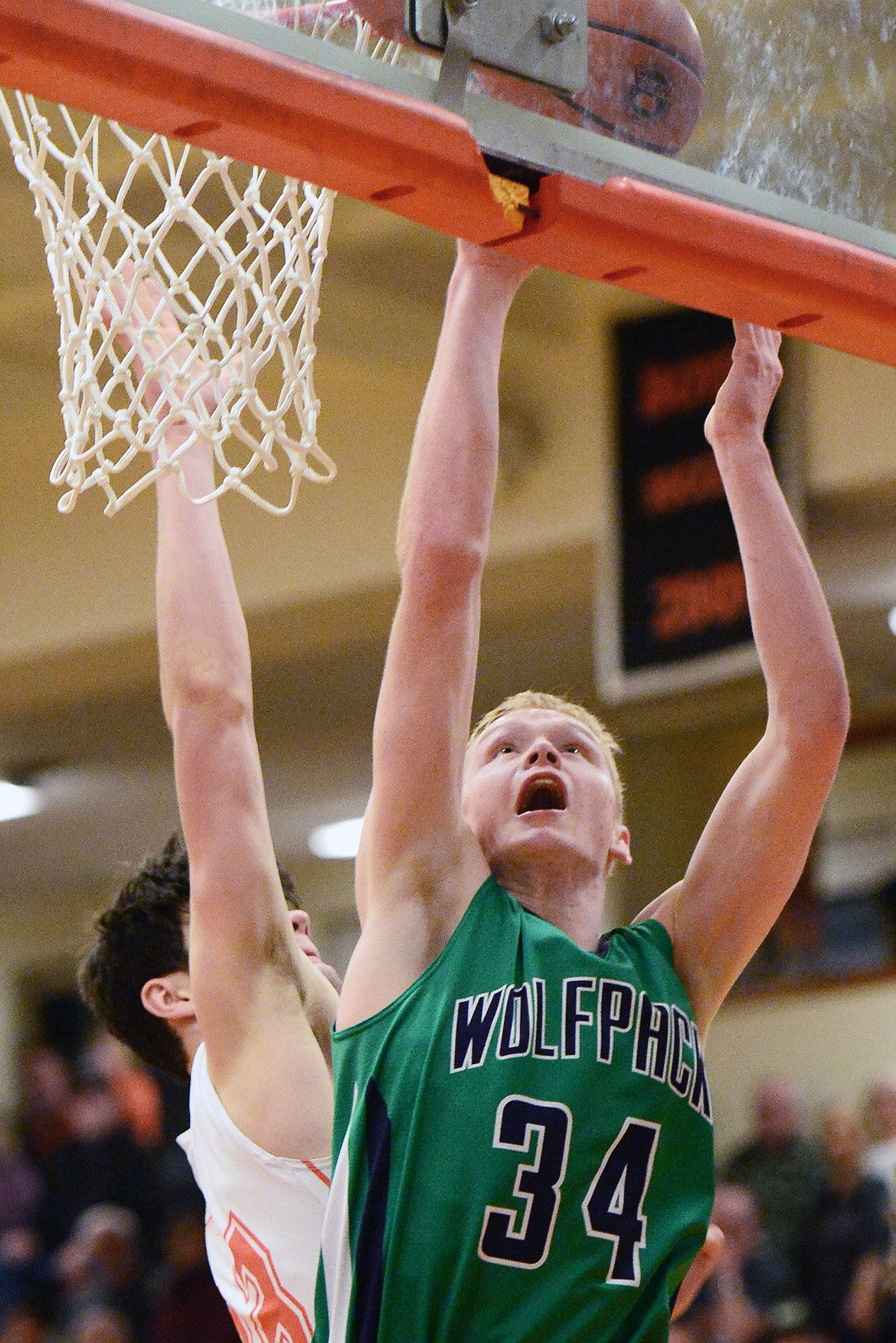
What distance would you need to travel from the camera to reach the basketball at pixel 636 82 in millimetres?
2195

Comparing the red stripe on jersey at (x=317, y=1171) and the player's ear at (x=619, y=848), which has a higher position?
the player's ear at (x=619, y=848)

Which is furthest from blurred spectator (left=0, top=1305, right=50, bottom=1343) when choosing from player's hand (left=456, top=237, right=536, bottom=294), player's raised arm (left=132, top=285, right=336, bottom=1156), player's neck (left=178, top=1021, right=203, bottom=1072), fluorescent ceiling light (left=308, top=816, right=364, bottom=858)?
player's hand (left=456, top=237, right=536, bottom=294)

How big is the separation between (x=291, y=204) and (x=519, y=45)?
2.21 ft

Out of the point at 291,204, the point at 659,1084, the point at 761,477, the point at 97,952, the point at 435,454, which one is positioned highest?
the point at 291,204

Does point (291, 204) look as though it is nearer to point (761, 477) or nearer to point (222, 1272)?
point (761, 477)

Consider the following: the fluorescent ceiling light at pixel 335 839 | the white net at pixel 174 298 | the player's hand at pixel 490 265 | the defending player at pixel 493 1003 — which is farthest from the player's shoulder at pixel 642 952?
the fluorescent ceiling light at pixel 335 839

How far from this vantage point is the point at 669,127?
90.5 inches

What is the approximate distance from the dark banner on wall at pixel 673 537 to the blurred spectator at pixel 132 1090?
2666 mm

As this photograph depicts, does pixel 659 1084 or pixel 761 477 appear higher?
pixel 761 477

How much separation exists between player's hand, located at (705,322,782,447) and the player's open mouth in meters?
0.52

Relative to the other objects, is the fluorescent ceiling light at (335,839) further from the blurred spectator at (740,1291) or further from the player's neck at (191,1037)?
the player's neck at (191,1037)

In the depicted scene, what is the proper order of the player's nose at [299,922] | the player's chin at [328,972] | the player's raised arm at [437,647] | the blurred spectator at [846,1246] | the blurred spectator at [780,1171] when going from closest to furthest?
1. the player's raised arm at [437,647]
2. the player's chin at [328,972]
3. the player's nose at [299,922]
4. the blurred spectator at [846,1246]
5. the blurred spectator at [780,1171]

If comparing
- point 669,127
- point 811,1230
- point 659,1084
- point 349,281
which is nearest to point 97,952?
point 659,1084

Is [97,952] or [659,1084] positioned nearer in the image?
[659,1084]
